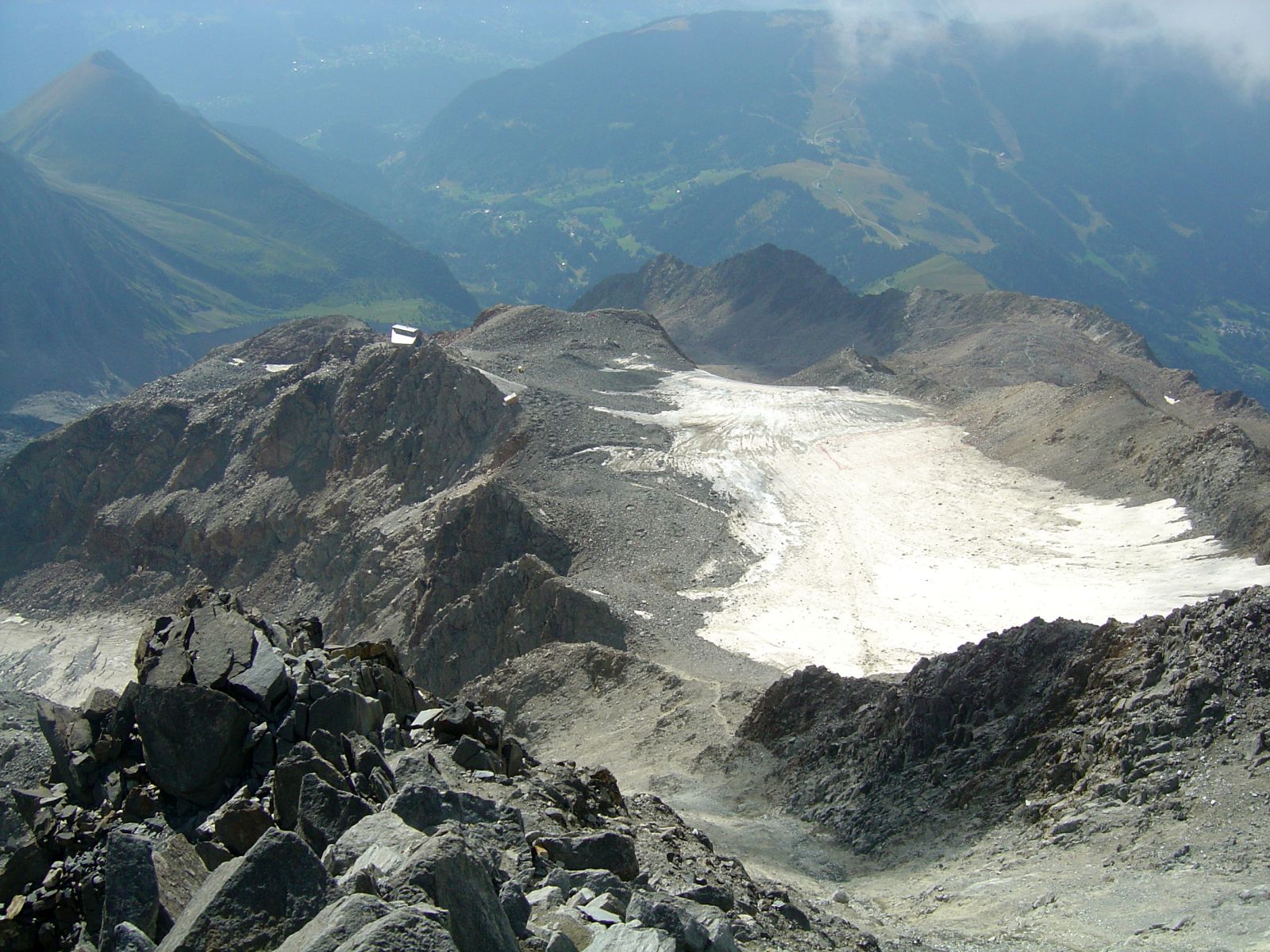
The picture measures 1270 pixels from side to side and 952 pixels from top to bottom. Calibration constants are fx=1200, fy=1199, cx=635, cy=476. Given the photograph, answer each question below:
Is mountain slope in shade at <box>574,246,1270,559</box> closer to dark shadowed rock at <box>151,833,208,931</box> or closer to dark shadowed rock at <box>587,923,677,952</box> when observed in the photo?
dark shadowed rock at <box>587,923,677,952</box>

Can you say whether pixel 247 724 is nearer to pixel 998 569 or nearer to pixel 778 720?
pixel 778 720

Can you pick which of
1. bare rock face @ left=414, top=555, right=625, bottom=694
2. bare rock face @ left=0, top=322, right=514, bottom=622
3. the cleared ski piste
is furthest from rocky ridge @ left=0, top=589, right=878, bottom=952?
bare rock face @ left=0, top=322, right=514, bottom=622

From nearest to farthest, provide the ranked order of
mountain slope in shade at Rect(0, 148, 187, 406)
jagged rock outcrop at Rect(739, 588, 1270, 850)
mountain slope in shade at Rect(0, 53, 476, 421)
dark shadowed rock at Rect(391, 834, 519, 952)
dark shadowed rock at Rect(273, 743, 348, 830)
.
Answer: dark shadowed rock at Rect(391, 834, 519, 952)
dark shadowed rock at Rect(273, 743, 348, 830)
jagged rock outcrop at Rect(739, 588, 1270, 850)
mountain slope in shade at Rect(0, 148, 187, 406)
mountain slope in shade at Rect(0, 53, 476, 421)

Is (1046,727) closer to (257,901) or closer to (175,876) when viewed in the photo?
(175,876)

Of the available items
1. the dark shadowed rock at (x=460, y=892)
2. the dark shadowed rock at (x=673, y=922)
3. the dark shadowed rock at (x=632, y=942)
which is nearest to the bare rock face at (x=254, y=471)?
the dark shadowed rock at (x=673, y=922)

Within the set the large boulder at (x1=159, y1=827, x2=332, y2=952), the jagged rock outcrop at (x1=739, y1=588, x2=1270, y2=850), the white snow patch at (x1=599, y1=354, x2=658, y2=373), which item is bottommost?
the white snow patch at (x1=599, y1=354, x2=658, y2=373)

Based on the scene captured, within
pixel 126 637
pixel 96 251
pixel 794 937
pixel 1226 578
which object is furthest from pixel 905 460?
pixel 96 251

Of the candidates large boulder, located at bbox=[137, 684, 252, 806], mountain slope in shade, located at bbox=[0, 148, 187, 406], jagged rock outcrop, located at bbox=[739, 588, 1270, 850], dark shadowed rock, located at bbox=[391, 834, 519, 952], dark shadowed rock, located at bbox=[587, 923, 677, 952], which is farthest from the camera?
mountain slope in shade, located at bbox=[0, 148, 187, 406]
